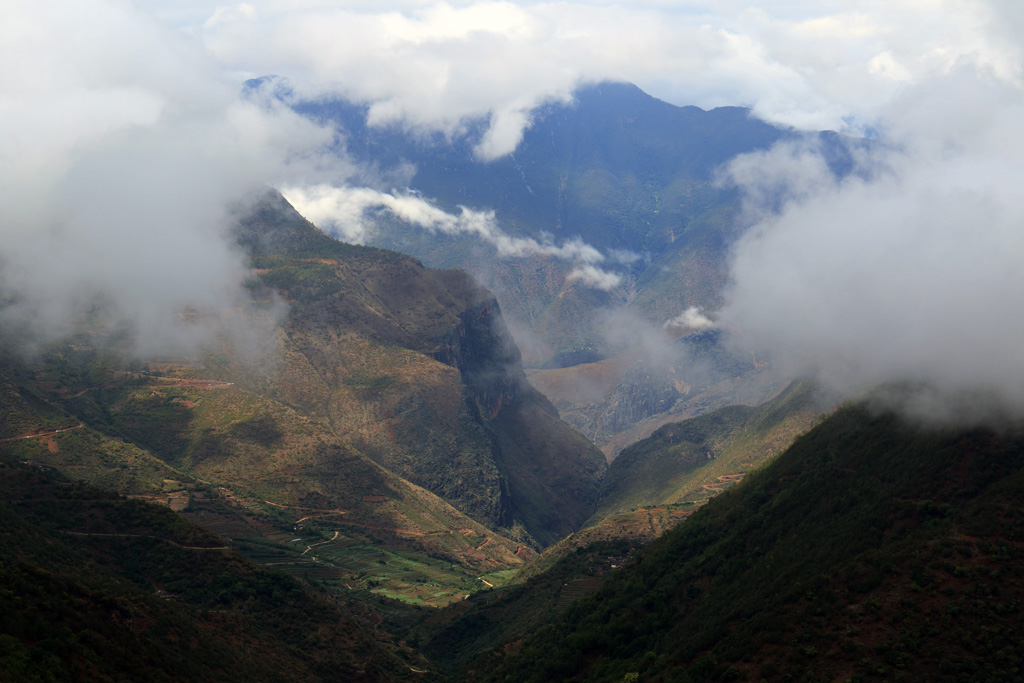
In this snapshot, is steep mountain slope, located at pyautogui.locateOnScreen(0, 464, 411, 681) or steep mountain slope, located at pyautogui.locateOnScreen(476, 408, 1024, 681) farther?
steep mountain slope, located at pyautogui.locateOnScreen(476, 408, 1024, 681)

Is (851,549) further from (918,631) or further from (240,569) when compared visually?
(240,569)

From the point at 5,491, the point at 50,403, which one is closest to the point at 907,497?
the point at 5,491

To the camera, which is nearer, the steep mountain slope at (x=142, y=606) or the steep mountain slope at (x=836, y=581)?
the steep mountain slope at (x=142, y=606)

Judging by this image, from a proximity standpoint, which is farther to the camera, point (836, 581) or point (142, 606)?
point (142, 606)

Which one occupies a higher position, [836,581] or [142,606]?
[836,581]
